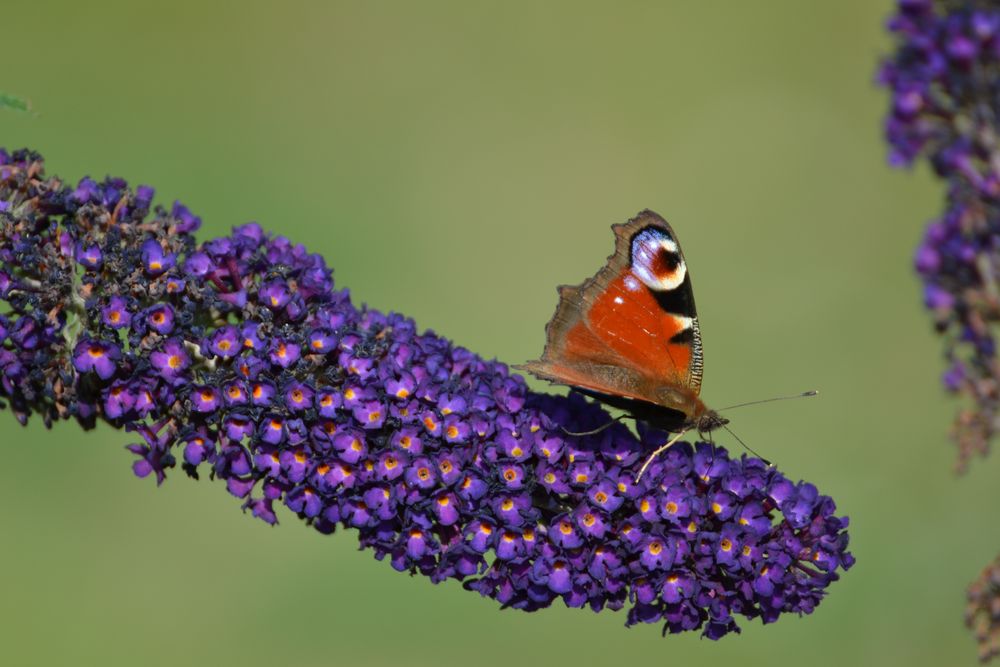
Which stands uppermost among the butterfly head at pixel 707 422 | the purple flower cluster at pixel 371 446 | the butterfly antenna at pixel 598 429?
the butterfly head at pixel 707 422

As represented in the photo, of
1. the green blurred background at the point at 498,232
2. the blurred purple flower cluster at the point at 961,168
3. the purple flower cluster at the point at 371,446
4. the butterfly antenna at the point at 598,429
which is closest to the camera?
the blurred purple flower cluster at the point at 961,168

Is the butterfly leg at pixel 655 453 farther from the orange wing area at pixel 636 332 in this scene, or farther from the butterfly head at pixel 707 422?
the orange wing area at pixel 636 332

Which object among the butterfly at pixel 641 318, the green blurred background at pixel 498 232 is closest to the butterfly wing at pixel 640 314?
the butterfly at pixel 641 318

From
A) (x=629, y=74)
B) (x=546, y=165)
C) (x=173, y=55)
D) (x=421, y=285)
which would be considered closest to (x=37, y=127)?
(x=173, y=55)

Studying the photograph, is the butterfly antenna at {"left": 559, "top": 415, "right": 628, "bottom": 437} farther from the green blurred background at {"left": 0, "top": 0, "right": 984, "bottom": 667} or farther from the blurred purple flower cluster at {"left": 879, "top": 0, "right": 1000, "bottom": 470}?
the green blurred background at {"left": 0, "top": 0, "right": 984, "bottom": 667}

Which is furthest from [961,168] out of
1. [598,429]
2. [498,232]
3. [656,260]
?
[498,232]

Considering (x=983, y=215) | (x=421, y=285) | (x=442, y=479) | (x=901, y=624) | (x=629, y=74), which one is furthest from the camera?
(x=629, y=74)

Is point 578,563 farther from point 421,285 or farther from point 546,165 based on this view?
point 546,165
